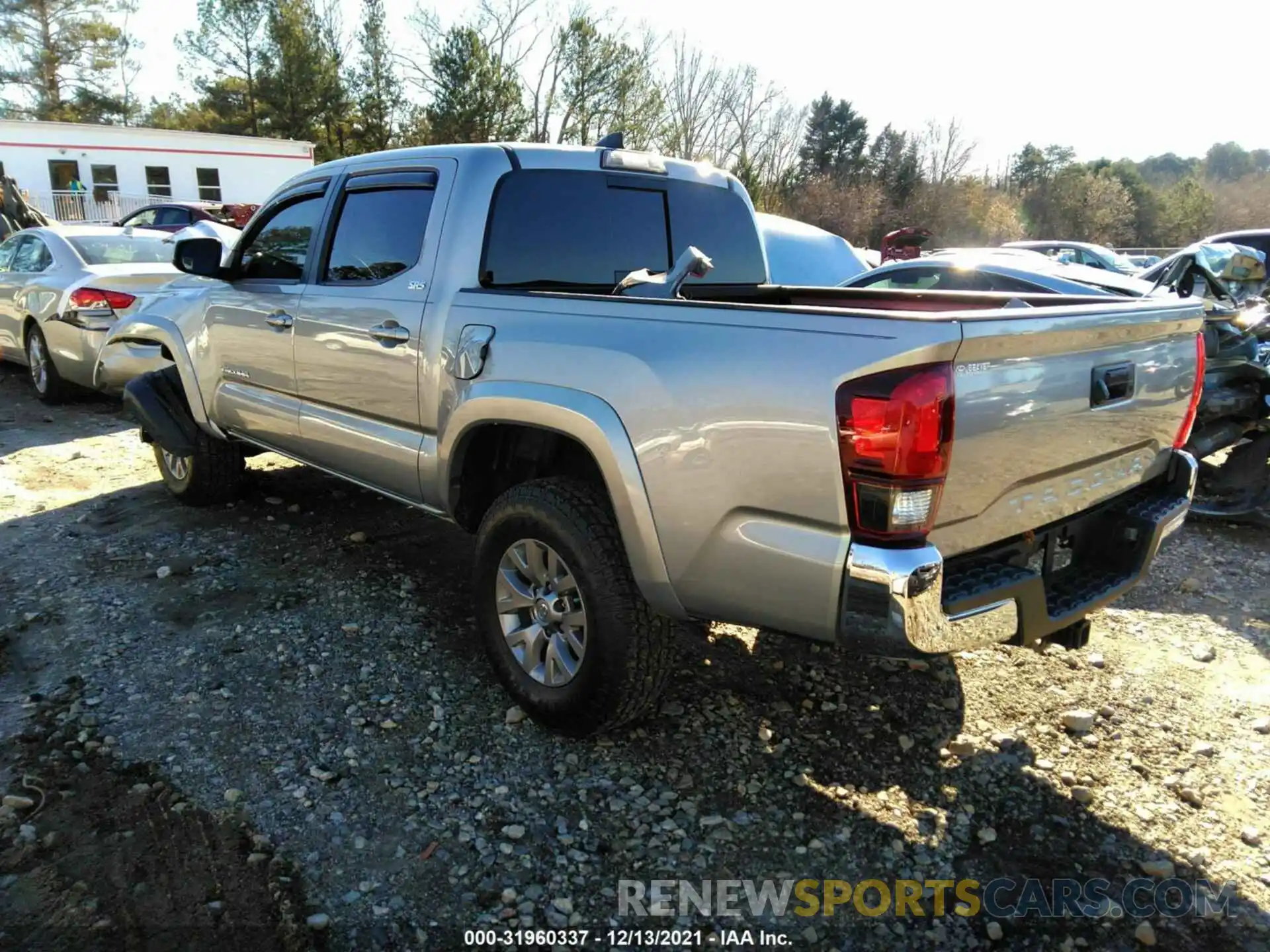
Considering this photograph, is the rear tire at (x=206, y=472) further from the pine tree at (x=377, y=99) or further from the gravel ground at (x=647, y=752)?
the pine tree at (x=377, y=99)

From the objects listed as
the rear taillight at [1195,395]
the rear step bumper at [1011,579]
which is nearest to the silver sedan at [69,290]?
the rear step bumper at [1011,579]

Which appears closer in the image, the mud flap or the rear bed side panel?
the rear bed side panel

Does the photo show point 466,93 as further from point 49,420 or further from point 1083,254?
point 49,420

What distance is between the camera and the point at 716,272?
411cm

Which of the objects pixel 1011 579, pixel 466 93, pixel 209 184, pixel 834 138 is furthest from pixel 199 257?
pixel 834 138

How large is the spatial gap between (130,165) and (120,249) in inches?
1052

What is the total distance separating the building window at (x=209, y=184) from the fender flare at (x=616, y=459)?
3457 cm

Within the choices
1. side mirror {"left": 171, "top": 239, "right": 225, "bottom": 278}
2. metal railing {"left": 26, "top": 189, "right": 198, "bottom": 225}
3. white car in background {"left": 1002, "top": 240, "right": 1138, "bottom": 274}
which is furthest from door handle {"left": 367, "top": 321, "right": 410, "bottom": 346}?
metal railing {"left": 26, "top": 189, "right": 198, "bottom": 225}

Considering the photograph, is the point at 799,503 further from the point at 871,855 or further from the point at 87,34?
the point at 87,34

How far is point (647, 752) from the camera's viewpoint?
2990mm

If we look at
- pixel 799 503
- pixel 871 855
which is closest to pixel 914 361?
pixel 799 503

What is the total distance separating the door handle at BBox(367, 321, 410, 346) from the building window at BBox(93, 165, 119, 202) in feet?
108

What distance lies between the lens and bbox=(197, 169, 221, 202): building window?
3183 cm

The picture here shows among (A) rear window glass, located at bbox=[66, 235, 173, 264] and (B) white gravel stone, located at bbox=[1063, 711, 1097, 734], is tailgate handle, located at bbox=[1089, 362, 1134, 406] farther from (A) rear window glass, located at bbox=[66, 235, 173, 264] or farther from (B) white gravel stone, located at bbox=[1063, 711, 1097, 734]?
(A) rear window glass, located at bbox=[66, 235, 173, 264]
